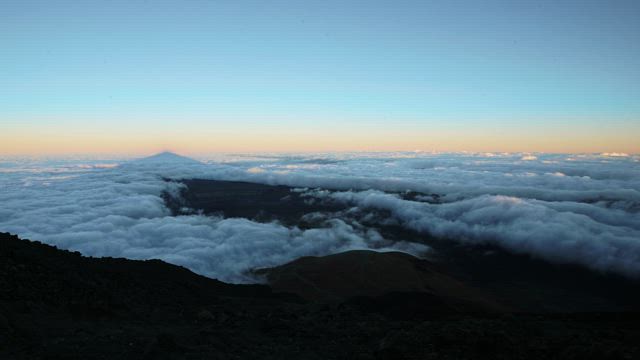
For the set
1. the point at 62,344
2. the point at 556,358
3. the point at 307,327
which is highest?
the point at 62,344

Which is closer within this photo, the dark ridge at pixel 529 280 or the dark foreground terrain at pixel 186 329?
the dark foreground terrain at pixel 186 329

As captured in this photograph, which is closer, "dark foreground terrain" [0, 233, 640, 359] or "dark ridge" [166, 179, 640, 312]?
"dark foreground terrain" [0, 233, 640, 359]

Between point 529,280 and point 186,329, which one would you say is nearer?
point 186,329

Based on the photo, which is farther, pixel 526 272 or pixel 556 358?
pixel 526 272

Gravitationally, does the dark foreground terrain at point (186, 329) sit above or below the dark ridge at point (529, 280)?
above

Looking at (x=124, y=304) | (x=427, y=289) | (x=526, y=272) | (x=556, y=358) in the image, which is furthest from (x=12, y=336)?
(x=526, y=272)

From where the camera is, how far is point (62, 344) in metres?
17.4

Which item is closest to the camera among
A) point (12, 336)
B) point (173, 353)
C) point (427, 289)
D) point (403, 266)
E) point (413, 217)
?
point (12, 336)

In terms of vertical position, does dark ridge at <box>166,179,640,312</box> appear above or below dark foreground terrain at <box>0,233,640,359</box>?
below

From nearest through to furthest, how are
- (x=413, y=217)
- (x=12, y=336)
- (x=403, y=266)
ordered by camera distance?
(x=12, y=336)
(x=403, y=266)
(x=413, y=217)

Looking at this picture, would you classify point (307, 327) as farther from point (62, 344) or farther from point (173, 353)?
point (62, 344)

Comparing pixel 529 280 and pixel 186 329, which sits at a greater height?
pixel 186 329

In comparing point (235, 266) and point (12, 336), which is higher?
point (12, 336)

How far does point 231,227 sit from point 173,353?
101408 mm
